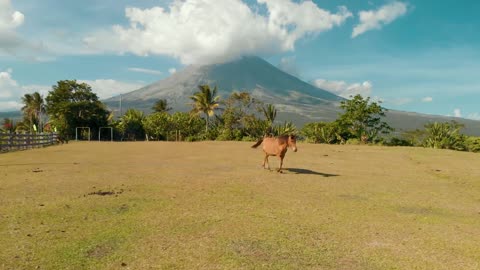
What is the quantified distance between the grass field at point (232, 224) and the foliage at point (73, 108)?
146 ft

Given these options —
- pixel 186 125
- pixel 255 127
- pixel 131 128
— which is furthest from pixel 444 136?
pixel 131 128

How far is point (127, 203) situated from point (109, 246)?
227cm

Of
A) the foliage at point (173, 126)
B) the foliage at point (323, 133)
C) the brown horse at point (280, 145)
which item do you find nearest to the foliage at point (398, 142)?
the foliage at point (323, 133)

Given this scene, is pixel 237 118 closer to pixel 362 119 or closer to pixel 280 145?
pixel 362 119

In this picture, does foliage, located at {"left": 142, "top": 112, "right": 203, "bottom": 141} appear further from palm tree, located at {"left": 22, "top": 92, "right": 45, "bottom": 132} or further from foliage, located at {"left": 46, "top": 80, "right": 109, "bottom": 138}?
palm tree, located at {"left": 22, "top": 92, "right": 45, "bottom": 132}

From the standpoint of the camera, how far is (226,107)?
163 ft

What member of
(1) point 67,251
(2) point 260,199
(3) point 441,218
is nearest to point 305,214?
(2) point 260,199

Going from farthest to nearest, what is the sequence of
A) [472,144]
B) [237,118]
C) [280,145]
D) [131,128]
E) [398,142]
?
[131,128]
[237,118]
[398,142]
[472,144]
[280,145]

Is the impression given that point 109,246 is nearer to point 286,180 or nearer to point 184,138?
point 286,180

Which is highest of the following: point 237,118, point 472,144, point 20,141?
point 237,118

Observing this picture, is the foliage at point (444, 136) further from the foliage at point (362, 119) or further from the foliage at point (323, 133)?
the foliage at point (323, 133)

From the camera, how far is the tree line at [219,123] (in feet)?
113

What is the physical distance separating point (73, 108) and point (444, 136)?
45024 mm

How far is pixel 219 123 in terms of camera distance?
50312 millimetres
